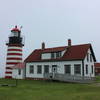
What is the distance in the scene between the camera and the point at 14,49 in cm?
4319

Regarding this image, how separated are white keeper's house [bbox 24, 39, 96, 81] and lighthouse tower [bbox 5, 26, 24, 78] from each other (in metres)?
2.58

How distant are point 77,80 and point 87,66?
370cm

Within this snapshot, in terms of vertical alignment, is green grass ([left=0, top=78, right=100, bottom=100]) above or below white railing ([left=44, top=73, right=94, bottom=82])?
below

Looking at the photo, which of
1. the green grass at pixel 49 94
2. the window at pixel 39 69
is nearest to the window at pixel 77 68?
the window at pixel 39 69

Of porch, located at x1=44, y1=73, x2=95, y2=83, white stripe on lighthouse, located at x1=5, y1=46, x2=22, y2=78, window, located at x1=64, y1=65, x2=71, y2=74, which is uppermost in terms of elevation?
white stripe on lighthouse, located at x1=5, y1=46, x2=22, y2=78

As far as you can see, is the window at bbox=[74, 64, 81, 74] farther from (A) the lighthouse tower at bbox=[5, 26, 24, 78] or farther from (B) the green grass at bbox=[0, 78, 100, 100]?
(A) the lighthouse tower at bbox=[5, 26, 24, 78]

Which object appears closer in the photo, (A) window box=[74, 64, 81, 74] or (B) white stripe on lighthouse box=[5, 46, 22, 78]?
(A) window box=[74, 64, 81, 74]

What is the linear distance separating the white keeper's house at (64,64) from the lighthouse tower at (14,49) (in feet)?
8.47

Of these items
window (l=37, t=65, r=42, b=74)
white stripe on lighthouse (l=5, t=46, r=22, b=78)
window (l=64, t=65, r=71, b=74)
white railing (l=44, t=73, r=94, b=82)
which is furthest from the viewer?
white stripe on lighthouse (l=5, t=46, r=22, b=78)

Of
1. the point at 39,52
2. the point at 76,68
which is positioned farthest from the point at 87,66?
the point at 39,52

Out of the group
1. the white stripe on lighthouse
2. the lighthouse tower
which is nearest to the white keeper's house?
the white stripe on lighthouse

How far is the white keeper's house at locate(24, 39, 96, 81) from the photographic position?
3456 centimetres

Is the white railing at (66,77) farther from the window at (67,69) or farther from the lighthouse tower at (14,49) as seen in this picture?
the lighthouse tower at (14,49)

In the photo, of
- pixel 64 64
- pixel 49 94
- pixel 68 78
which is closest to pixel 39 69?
pixel 64 64
